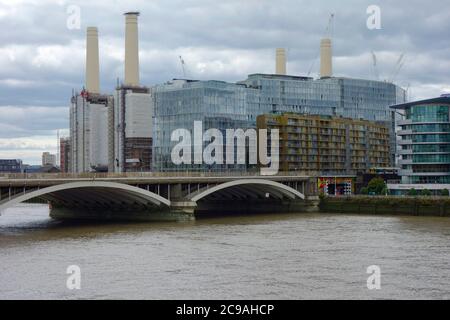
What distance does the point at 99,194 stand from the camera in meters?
73.1

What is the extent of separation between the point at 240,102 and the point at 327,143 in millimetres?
15032

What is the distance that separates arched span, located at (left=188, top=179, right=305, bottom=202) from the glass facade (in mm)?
15269

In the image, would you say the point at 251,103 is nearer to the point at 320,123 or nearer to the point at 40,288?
the point at 320,123

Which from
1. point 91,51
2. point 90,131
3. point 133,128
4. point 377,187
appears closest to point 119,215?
point 377,187

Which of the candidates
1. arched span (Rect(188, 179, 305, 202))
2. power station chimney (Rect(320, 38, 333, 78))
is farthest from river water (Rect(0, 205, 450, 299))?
power station chimney (Rect(320, 38, 333, 78))

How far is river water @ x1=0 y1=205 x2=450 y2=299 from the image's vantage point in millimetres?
34562

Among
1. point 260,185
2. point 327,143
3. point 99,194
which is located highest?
point 327,143

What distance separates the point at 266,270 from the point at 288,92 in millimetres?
87461

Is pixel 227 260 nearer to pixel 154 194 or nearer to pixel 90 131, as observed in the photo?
pixel 154 194

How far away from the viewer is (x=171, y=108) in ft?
390

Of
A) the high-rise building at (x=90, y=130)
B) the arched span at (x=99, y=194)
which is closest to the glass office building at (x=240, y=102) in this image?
the arched span at (x=99, y=194)

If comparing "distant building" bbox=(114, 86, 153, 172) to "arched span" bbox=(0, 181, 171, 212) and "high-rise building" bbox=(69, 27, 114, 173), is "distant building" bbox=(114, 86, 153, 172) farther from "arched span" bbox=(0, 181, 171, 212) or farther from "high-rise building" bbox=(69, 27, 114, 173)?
"arched span" bbox=(0, 181, 171, 212)

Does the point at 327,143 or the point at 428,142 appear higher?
the point at 327,143
